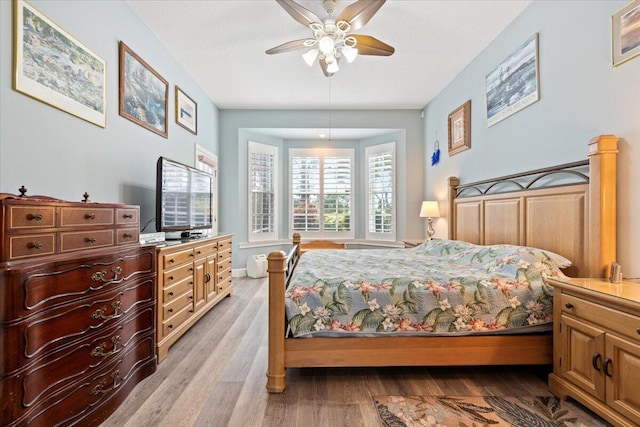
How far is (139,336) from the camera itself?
2.00m

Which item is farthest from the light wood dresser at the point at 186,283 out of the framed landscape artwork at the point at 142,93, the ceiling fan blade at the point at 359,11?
the ceiling fan blade at the point at 359,11

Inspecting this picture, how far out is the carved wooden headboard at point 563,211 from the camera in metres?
1.88

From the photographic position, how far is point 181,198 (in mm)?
3158

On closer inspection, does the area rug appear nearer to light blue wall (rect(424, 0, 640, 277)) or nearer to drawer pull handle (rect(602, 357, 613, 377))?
drawer pull handle (rect(602, 357, 613, 377))

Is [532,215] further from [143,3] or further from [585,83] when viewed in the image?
[143,3]

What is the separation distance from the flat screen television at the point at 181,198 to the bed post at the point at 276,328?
4.91ft

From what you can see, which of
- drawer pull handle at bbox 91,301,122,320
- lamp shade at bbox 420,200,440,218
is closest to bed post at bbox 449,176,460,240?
lamp shade at bbox 420,200,440,218

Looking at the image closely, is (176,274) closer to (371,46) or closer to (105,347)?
(105,347)

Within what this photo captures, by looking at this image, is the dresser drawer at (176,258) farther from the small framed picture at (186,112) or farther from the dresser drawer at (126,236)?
the small framed picture at (186,112)

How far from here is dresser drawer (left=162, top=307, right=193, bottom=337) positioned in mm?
2420

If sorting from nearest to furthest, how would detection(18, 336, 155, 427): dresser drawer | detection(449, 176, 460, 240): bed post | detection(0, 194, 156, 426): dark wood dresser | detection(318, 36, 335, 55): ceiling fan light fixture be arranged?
detection(0, 194, 156, 426): dark wood dresser
detection(18, 336, 155, 427): dresser drawer
detection(318, 36, 335, 55): ceiling fan light fixture
detection(449, 176, 460, 240): bed post

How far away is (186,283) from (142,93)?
6.21 feet

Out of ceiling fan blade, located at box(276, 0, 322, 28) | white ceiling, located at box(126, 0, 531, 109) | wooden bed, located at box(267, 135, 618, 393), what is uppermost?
white ceiling, located at box(126, 0, 531, 109)

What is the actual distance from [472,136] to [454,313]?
2.49 metres
